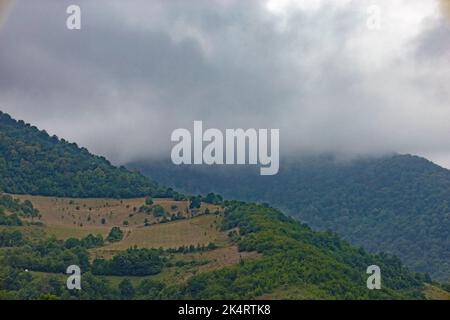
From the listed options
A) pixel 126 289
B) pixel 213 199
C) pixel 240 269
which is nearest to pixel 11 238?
pixel 126 289

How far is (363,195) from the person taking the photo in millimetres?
120750

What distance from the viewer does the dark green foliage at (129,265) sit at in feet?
264

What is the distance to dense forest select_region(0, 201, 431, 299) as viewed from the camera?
6575cm

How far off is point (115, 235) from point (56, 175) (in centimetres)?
1936

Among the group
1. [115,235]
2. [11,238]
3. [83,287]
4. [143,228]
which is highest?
[143,228]

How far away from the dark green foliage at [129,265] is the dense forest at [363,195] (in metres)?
36.0

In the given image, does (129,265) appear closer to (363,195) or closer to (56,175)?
(56,175)

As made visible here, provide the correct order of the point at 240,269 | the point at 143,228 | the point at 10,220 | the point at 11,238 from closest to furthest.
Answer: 1. the point at 240,269
2. the point at 11,238
3. the point at 10,220
4. the point at 143,228

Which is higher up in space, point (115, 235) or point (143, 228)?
point (143, 228)

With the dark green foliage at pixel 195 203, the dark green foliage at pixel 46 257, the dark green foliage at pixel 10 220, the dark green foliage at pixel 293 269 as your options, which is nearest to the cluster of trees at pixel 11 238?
the dark green foliage at pixel 46 257

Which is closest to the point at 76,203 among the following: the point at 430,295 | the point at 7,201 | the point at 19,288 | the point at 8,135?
the point at 7,201

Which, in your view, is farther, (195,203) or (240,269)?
(195,203)

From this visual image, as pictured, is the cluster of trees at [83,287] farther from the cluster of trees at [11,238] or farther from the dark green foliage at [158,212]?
the dark green foliage at [158,212]

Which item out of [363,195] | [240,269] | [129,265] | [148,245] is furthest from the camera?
[363,195]
